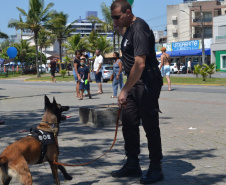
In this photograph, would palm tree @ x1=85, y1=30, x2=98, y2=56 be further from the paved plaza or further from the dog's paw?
the dog's paw

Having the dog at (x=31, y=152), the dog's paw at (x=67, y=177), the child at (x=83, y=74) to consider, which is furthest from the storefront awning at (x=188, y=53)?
the dog at (x=31, y=152)

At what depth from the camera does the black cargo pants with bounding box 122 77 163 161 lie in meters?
4.38

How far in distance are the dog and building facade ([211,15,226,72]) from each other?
47.6 meters

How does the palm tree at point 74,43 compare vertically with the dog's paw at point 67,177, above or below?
above

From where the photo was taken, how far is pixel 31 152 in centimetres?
382

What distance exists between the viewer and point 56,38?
58344 millimetres

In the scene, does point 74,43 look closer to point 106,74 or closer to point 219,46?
point 219,46

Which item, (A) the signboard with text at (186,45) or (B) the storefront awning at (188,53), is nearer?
(B) the storefront awning at (188,53)

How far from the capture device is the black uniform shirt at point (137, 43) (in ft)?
13.6

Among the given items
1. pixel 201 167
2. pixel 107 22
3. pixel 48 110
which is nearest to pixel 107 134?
pixel 201 167

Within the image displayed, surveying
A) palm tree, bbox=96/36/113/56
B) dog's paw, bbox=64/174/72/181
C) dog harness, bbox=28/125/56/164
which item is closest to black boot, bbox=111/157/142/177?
dog's paw, bbox=64/174/72/181

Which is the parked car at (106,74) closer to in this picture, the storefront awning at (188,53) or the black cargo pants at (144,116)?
the black cargo pants at (144,116)

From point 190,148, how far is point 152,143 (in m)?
1.83

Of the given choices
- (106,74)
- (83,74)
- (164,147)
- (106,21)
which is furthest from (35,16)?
(164,147)
